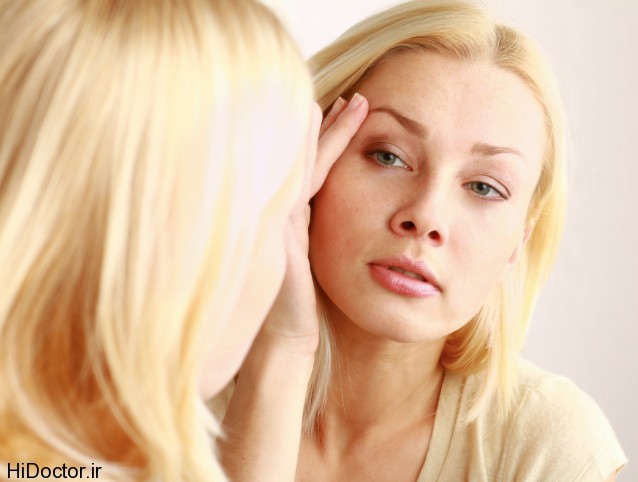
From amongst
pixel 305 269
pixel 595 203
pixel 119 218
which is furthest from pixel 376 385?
pixel 595 203

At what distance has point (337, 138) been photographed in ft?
5.10

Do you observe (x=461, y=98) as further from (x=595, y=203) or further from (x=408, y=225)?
(x=595, y=203)

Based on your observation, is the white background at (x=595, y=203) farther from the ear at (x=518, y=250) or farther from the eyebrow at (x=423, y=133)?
the eyebrow at (x=423, y=133)

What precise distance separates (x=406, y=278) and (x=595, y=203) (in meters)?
1.26

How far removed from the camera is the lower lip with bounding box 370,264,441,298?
4.78ft

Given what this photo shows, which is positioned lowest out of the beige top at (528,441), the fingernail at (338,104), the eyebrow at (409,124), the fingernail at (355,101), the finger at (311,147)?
the beige top at (528,441)

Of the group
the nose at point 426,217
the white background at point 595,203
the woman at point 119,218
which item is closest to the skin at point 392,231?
the nose at point 426,217

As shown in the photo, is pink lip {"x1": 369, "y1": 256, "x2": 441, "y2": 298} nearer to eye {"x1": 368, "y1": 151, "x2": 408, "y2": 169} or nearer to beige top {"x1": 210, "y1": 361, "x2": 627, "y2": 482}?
eye {"x1": 368, "y1": 151, "x2": 408, "y2": 169}

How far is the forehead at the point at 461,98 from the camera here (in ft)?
4.90

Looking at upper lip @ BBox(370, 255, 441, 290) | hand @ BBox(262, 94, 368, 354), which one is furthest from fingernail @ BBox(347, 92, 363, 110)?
upper lip @ BBox(370, 255, 441, 290)

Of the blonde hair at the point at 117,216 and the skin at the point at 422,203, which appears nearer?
the blonde hair at the point at 117,216

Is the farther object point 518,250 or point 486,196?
point 518,250

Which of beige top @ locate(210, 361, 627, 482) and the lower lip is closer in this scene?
the lower lip

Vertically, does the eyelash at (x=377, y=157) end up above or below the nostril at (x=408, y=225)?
above
